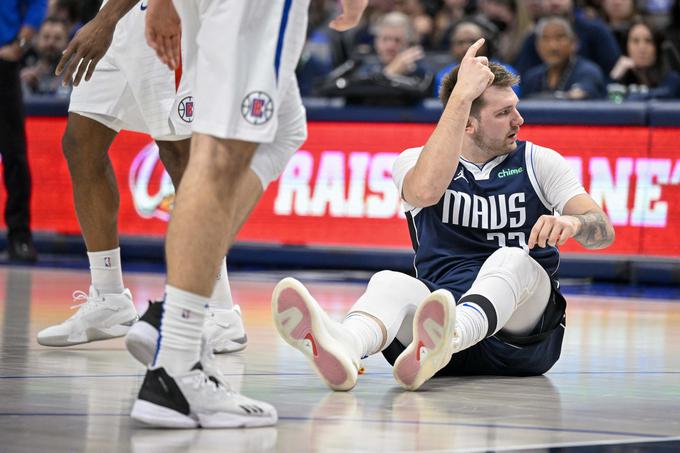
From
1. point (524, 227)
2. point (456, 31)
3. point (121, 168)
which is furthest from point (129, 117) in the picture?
point (456, 31)

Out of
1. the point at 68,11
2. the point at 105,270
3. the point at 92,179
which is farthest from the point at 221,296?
the point at 68,11

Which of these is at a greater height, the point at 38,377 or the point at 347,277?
the point at 38,377

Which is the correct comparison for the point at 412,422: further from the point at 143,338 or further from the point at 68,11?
the point at 68,11

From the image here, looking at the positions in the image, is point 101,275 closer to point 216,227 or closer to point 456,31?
point 216,227

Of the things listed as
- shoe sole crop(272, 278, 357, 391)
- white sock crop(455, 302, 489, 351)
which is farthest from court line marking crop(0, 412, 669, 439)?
white sock crop(455, 302, 489, 351)

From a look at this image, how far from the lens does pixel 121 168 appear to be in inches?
383

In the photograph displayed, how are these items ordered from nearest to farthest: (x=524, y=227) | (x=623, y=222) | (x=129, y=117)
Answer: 1. (x=524, y=227)
2. (x=129, y=117)
3. (x=623, y=222)

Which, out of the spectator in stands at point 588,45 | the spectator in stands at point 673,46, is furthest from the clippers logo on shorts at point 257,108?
the spectator in stands at point 588,45

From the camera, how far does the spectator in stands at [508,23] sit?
37.1ft

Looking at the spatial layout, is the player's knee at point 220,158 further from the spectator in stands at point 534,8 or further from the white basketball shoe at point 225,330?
the spectator in stands at point 534,8

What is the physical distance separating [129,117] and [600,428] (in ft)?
7.62

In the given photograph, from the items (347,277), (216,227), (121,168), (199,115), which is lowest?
(347,277)

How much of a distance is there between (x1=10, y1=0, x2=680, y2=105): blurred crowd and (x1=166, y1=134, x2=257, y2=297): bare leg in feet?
19.7

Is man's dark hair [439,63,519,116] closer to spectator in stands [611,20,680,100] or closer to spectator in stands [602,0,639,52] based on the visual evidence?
spectator in stands [611,20,680,100]
